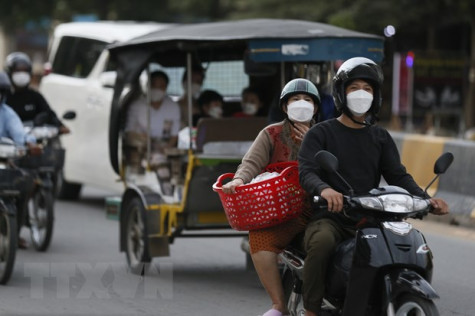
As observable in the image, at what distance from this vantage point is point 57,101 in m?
16.1

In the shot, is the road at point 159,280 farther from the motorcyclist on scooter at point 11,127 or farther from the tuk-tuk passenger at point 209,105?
the tuk-tuk passenger at point 209,105

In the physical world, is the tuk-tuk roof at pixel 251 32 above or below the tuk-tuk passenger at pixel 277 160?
above

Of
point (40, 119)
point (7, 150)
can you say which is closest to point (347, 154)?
point (7, 150)

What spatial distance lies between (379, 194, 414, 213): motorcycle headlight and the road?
276 centimetres

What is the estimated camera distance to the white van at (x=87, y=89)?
14953mm

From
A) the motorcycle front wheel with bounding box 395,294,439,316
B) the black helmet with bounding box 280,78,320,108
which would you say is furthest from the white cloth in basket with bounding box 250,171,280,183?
the motorcycle front wheel with bounding box 395,294,439,316

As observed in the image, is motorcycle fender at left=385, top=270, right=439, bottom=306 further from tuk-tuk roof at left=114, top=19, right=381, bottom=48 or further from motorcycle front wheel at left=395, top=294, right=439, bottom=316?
tuk-tuk roof at left=114, top=19, right=381, bottom=48

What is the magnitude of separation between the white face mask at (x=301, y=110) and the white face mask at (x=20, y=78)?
5509 mm

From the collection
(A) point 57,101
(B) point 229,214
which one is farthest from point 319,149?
(A) point 57,101

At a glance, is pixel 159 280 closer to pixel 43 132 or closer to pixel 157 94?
pixel 157 94

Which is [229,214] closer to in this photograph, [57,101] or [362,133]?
[362,133]

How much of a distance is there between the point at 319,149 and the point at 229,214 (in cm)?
76

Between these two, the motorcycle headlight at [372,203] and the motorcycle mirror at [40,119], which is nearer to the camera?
the motorcycle headlight at [372,203]

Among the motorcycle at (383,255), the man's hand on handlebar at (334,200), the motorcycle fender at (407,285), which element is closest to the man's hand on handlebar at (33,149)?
the motorcycle at (383,255)
